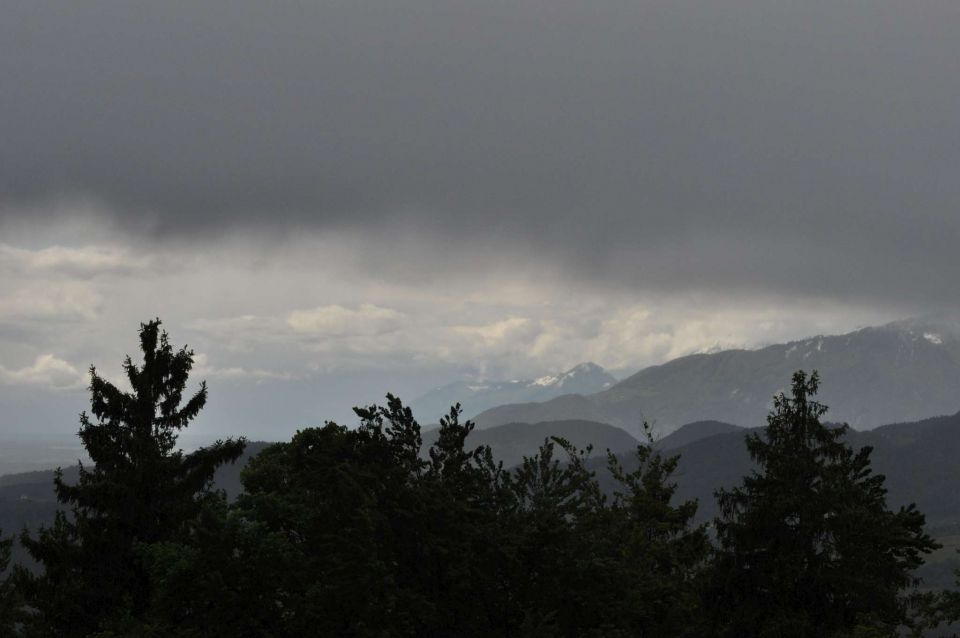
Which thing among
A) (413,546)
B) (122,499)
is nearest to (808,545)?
(413,546)

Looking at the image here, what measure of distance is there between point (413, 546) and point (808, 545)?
14665 mm

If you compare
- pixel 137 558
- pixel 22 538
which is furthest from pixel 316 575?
pixel 22 538

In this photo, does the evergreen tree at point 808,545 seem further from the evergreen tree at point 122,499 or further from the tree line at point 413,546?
the evergreen tree at point 122,499

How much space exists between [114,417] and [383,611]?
18.3m

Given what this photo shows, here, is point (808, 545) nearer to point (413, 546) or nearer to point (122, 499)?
point (413, 546)

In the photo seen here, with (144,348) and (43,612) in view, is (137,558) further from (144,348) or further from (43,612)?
(144,348)

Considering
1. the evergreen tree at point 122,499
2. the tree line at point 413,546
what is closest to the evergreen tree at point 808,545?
the tree line at point 413,546

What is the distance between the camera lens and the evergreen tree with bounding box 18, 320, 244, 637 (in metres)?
Answer: 34.4

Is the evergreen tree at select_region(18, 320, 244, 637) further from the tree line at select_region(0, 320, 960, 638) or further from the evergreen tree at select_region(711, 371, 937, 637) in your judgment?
the evergreen tree at select_region(711, 371, 937, 637)

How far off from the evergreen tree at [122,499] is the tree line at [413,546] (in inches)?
2.9

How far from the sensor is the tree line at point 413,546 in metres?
25.5

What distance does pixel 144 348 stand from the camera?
1507 inches

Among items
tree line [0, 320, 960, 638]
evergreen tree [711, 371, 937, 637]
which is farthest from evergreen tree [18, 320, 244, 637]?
evergreen tree [711, 371, 937, 637]

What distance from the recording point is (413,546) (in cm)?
2580
